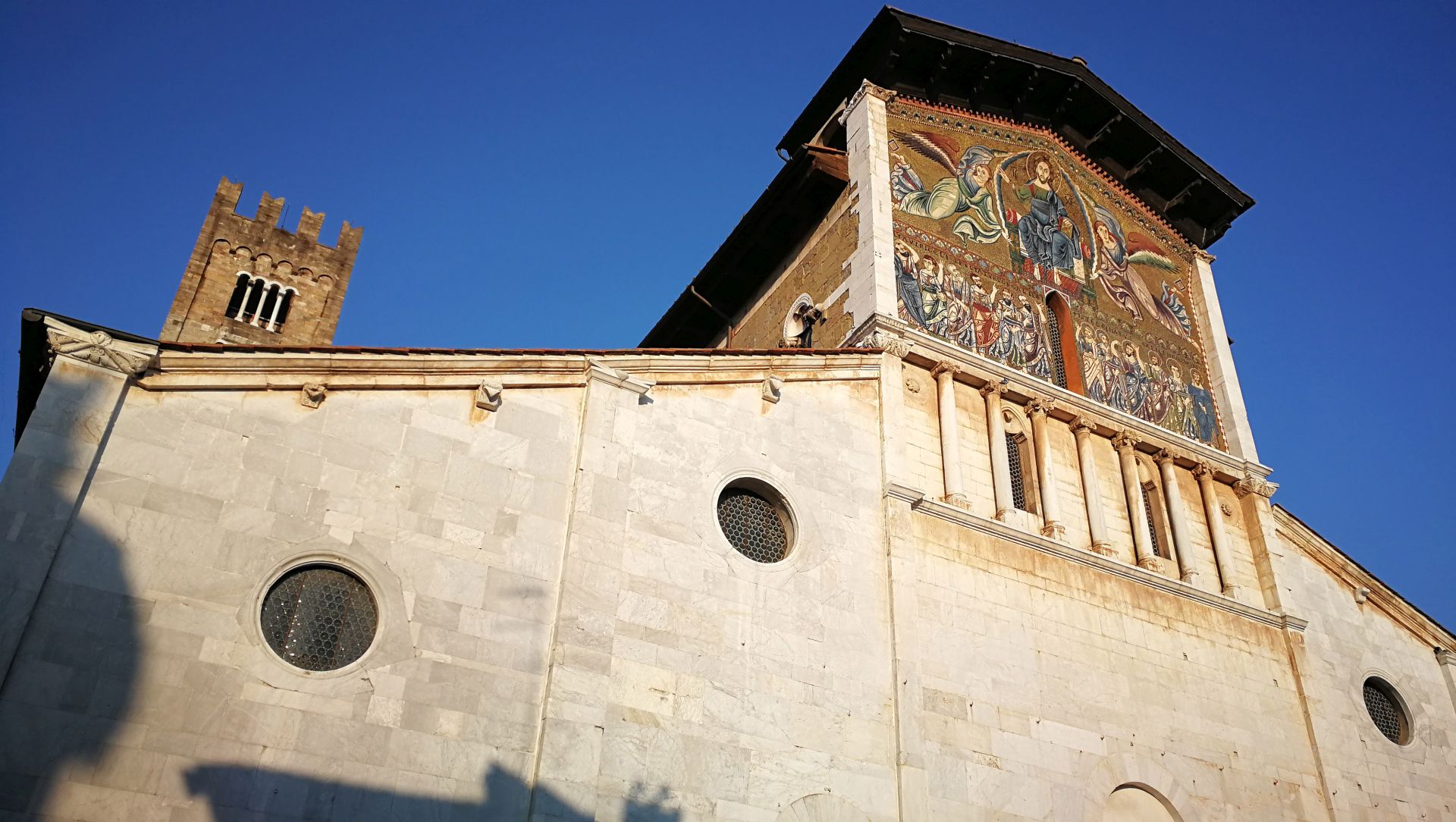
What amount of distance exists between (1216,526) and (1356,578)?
2.64m

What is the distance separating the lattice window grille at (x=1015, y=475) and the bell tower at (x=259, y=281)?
31024mm

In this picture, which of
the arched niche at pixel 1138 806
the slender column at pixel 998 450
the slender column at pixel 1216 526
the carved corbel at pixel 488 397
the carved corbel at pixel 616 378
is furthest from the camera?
the slender column at pixel 1216 526

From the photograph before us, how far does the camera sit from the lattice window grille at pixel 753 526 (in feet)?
39.7

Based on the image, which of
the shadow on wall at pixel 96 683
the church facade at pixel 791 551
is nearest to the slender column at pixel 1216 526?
the church facade at pixel 791 551

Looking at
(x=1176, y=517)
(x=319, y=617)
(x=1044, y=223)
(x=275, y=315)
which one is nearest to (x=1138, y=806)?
(x=1176, y=517)

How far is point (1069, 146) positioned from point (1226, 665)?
9745 mm

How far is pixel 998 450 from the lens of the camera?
1463cm

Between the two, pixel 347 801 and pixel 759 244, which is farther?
pixel 759 244

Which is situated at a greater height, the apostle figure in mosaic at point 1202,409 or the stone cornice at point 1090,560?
the apostle figure in mosaic at point 1202,409

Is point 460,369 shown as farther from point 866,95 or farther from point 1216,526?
point 1216,526

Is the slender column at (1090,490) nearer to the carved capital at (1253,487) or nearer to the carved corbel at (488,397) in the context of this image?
the carved capital at (1253,487)

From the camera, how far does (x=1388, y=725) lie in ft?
51.7

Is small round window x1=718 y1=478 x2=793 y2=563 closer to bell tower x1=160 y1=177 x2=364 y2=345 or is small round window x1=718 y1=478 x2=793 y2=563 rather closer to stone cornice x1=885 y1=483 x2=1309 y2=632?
stone cornice x1=885 y1=483 x2=1309 y2=632

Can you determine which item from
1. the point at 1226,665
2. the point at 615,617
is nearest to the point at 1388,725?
the point at 1226,665
